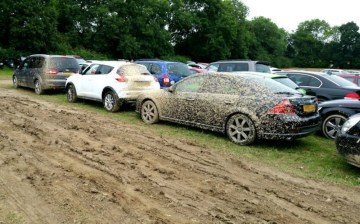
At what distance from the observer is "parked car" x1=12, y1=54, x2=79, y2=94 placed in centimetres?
1466

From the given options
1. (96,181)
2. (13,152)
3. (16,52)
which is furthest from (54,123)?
(16,52)

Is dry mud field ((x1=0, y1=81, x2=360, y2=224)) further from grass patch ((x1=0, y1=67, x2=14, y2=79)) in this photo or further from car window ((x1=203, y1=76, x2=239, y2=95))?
grass patch ((x1=0, y1=67, x2=14, y2=79))

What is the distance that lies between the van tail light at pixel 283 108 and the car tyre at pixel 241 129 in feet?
1.73

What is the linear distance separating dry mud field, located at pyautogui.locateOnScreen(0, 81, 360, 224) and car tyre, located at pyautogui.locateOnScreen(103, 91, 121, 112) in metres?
3.64

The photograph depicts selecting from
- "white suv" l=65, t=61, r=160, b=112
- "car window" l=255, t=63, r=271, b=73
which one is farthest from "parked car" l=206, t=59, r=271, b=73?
"white suv" l=65, t=61, r=160, b=112

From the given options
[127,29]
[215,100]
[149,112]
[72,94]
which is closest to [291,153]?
[215,100]

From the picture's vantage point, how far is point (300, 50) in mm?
98750

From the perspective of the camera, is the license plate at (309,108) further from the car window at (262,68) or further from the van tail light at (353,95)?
the car window at (262,68)

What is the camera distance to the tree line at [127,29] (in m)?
36.5

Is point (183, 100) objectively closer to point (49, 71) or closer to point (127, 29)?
point (49, 71)

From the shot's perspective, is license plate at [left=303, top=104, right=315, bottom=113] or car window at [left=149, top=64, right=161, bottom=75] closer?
license plate at [left=303, top=104, right=315, bottom=113]

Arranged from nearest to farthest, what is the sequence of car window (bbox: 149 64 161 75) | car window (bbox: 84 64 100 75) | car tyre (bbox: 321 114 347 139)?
car tyre (bbox: 321 114 347 139) < car window (bbox: 84 64 100 75) < car window (bbox: 149 64 161 75)

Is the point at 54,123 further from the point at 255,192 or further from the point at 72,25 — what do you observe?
the point at 72,25

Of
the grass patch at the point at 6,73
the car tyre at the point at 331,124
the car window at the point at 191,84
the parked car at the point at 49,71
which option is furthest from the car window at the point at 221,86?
the grass patch at the point at 6,73
